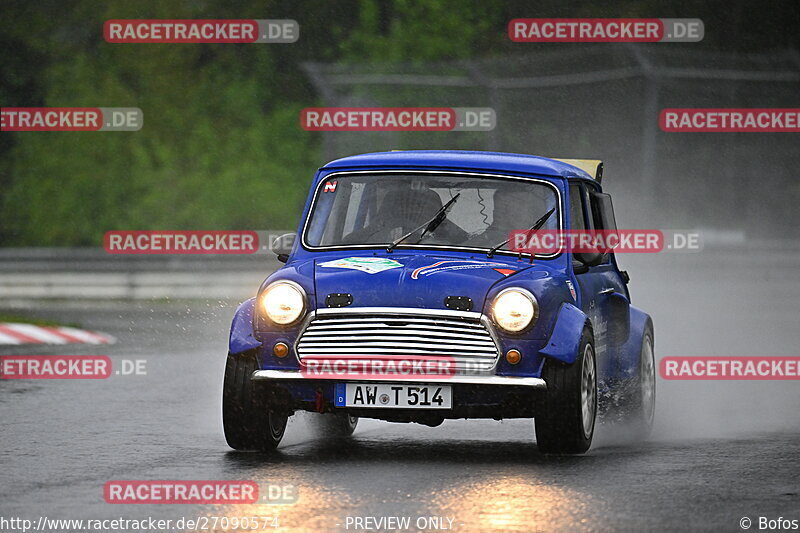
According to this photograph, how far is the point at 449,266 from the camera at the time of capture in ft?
30.5

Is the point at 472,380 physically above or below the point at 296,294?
below

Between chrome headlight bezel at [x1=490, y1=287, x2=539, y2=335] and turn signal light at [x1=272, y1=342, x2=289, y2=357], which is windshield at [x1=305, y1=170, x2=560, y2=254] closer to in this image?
chrome headlight bezel at [x1=490, y1=287, x2=539, y2=335]

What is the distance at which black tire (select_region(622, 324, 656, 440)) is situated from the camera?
10.9 metres

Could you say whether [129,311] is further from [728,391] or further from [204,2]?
[204,2]

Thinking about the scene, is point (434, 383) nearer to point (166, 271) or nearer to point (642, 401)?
point (642, 401)

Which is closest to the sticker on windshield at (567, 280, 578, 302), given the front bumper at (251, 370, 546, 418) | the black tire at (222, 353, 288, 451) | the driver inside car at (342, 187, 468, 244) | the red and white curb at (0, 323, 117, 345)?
the driver inside car at (342, 187, 468, 244)

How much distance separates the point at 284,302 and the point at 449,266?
3.13 feet

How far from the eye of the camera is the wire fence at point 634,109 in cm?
2544

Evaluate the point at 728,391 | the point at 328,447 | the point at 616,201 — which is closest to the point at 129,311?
A: the point at 616,201

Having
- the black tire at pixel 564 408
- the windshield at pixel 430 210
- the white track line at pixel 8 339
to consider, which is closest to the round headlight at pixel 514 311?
the black tire at pixel 564 408

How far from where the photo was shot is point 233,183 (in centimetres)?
4259

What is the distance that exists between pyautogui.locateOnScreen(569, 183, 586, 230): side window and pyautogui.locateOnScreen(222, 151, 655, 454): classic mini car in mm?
62

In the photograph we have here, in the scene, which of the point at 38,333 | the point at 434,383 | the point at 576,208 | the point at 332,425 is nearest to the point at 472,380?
the point at 434,383

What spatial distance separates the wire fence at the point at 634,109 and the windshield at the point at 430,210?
14.2 metres
